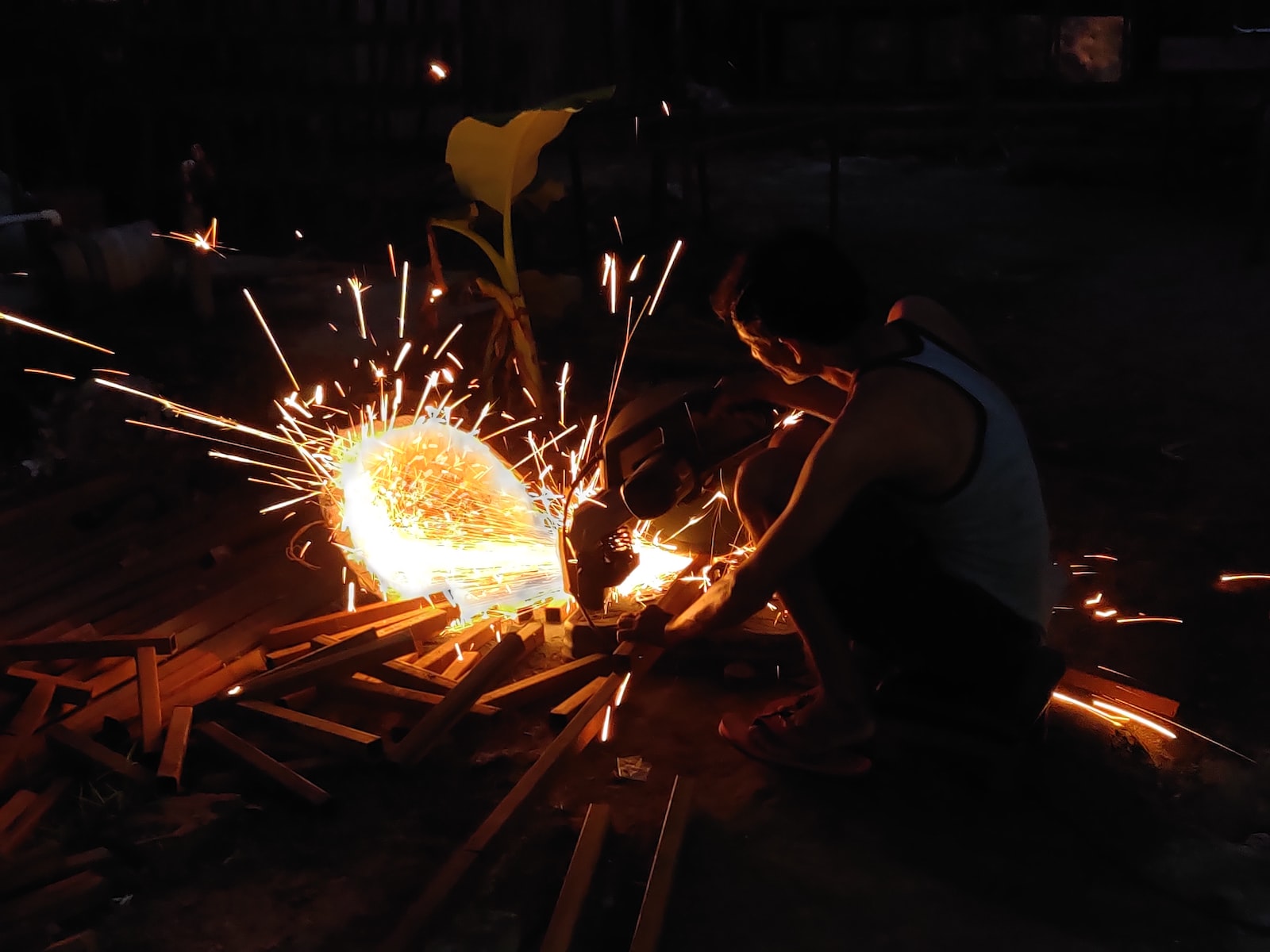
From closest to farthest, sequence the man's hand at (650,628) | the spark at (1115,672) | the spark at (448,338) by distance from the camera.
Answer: the man's hand at (650,628) < the spark at (1115,672) < the spark at (448,338)

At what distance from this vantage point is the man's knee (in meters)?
3.18

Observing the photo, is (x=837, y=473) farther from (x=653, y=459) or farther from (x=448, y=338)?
(x=448, y=338)

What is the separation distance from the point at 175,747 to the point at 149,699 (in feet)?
0.98

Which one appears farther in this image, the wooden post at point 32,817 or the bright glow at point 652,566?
the bright glow at point 652,566

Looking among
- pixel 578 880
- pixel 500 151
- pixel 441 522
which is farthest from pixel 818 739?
pixel 500 151

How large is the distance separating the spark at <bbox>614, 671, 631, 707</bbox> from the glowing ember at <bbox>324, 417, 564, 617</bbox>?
0.71m

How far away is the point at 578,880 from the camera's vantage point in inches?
106

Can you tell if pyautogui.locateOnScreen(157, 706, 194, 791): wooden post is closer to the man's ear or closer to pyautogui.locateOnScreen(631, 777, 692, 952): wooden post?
pyautogui.locateOnScreen(631, 777, 692, 952): wooden post

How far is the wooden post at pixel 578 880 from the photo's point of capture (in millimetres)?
2514

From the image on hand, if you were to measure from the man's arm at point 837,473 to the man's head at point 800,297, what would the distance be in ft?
0.74

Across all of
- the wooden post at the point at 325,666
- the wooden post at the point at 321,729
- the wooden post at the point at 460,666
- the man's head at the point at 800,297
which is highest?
the man's head at the point at 800,297

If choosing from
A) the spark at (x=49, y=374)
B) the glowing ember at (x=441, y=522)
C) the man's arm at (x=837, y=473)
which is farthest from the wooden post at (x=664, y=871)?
the spark at (x=49, y=374)

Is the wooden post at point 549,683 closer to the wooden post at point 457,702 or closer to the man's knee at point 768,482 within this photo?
the wooden post at point 457,702

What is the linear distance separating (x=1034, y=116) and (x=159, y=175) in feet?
24.0
